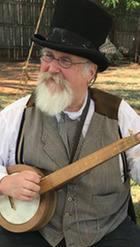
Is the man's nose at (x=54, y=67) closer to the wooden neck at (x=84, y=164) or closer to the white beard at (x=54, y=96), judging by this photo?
the white beard at (x=54, y=96)

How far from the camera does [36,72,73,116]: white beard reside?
5.27ft

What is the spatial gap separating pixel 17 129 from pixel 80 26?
2.36ft

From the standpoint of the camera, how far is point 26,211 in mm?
1617

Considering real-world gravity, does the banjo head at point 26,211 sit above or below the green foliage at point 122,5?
below

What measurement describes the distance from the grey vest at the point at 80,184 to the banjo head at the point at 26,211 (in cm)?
6

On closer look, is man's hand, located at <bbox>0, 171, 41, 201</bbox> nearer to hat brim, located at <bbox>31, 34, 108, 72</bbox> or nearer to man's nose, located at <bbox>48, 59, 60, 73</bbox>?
man's nose, located at <bbox>48, 59, 60, 73</bbox>

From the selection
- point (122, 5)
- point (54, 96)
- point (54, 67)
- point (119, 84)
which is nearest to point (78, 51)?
point (54, 67)

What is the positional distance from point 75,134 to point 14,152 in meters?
0.40

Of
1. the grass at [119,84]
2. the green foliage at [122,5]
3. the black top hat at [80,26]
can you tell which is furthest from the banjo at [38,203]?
the green foliage at [122,5]

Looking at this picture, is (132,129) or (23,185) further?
(132,129)

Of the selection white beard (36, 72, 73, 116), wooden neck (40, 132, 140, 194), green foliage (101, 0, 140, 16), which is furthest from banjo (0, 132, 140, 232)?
green foliage (101, 0, 140, 16)

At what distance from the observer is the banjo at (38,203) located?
1.48m

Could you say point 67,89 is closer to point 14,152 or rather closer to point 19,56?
point 14,152

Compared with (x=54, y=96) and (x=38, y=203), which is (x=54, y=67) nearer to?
(x=54, y=96)
